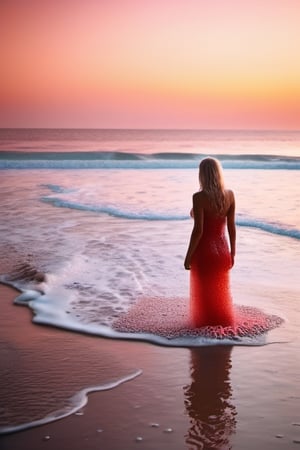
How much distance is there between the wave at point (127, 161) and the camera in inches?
1277

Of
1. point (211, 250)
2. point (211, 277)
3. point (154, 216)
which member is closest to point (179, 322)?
point (211, 277)

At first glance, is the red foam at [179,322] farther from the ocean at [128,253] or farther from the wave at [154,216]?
the wave at [154,216]

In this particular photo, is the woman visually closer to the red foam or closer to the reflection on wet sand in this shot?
the red foam

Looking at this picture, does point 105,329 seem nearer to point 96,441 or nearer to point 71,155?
point 96,441

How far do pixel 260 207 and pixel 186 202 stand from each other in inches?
91.5

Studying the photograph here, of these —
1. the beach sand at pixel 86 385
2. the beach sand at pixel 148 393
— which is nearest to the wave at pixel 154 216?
the beach sand at pixel 148 393

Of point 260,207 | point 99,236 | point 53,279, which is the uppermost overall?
point 260,207

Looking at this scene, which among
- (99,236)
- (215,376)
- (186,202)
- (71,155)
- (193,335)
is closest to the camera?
(215,376)

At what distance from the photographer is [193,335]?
17.8ft

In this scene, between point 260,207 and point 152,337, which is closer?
point 152,337

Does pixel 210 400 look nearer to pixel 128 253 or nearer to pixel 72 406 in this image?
pixel 72 406

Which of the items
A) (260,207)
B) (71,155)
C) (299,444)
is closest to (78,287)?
(299,444)

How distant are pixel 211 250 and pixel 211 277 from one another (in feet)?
0.88

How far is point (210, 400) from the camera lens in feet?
13.6
